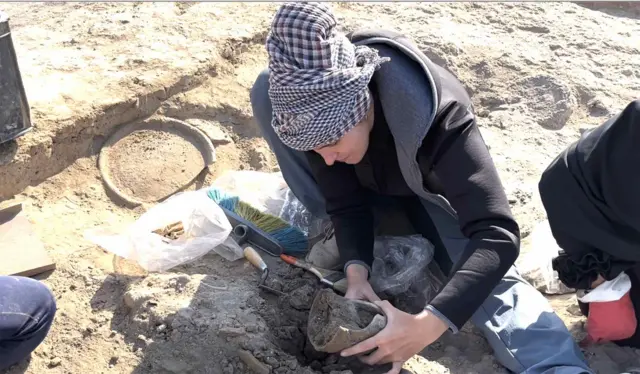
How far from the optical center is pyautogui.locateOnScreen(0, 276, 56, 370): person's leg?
2336 millimetres

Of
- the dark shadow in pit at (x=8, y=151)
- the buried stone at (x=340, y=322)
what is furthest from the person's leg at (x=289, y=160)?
the dark shadow in pit at (x=8, y=151)

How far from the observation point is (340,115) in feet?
7.44

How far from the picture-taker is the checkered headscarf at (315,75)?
2.16 metres

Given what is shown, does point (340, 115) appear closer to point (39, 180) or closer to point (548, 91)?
point (39, 180)

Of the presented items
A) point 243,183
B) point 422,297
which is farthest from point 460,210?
point 243,183

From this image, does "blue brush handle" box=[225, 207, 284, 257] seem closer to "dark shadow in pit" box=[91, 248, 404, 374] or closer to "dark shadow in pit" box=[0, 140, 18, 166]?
"dark shadow in pit" box=[91, 248, 404, 374]

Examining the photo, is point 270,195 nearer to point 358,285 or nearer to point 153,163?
point 153,163

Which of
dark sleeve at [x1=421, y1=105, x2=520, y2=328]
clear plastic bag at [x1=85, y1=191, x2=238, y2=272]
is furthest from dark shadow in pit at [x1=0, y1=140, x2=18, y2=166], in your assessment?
dark sleeve at [x1=421, y1=105, x2=520, y2=328]

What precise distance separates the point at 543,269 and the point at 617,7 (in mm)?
2847

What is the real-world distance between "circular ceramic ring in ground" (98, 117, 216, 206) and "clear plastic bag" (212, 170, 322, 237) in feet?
0.70

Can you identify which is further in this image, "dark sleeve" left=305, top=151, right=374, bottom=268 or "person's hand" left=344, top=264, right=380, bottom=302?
"dark sleeve" left=305, top=151, right=374, bottom=268

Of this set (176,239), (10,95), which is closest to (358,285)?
(176,239)

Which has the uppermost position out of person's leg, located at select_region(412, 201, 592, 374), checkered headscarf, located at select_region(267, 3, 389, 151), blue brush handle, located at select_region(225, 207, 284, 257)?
checkered headscarf, located at select_region(267, 3, 389, 151)

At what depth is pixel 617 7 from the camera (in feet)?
16.6
